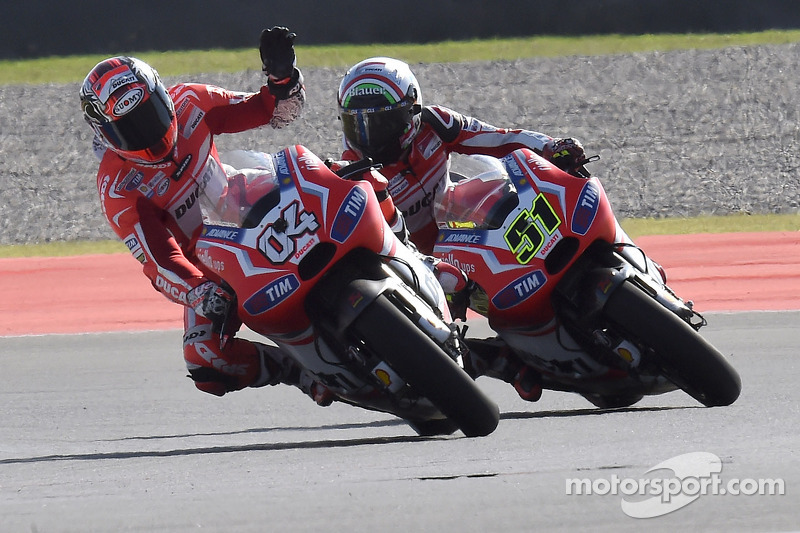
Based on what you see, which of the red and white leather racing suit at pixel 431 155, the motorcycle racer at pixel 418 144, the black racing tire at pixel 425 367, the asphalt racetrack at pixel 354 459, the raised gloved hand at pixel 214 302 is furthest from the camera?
the red and white leather racing suit at pixel 431 155

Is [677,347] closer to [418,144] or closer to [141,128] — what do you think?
[418,144]

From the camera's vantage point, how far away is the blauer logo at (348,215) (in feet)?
15.6

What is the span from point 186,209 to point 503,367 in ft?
5.79

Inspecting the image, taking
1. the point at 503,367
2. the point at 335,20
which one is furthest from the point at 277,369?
the point at 335,20

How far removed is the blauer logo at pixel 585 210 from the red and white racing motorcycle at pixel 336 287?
0.68m

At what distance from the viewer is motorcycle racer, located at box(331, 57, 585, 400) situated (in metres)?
5.77

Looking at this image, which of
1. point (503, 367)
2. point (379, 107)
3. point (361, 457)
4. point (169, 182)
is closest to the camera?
point (361, 457)

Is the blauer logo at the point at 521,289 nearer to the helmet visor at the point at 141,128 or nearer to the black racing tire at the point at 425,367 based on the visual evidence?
the black racing tire at the point at 425,367

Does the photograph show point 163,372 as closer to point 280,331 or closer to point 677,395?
point 280,331

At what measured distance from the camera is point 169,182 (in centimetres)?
611

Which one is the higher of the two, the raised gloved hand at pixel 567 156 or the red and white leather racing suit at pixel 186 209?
the raised gloved hand at pixel 567 156

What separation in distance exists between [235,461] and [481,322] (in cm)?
457

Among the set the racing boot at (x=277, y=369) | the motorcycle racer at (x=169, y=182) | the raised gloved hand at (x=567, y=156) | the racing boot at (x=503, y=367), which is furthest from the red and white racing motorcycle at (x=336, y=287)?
the raised gloved hand at (x=567, y=156)

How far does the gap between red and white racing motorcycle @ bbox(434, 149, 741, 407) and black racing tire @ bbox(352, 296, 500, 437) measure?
0.84 meters
